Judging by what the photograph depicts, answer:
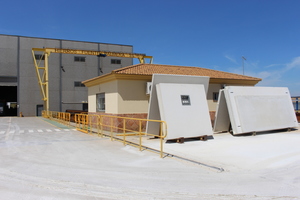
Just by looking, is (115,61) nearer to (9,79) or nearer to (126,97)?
(9,79)

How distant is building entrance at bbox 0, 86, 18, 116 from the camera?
47.4 metres

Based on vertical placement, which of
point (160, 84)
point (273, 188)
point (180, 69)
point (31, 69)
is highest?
point (31, 69)

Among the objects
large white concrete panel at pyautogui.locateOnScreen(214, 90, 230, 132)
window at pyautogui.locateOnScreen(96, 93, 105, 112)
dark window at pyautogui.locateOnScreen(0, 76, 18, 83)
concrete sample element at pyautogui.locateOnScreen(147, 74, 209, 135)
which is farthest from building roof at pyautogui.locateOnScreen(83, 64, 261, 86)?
dark window at pyautogui.locateOnScreen(0, 76, 18, 83)

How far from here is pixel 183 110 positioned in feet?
36.2

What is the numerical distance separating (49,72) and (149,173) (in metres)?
38.5

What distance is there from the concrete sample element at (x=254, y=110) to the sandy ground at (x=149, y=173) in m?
2.71

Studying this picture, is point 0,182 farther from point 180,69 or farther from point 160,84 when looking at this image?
point 180,69

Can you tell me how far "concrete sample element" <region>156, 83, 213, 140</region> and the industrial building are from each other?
1266 inches

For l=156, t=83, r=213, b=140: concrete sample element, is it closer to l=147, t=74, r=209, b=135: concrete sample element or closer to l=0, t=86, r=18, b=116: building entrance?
l=147, t=74, r=209, b=135: concrete sample element

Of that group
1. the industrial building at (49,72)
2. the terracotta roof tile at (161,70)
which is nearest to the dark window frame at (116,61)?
the industrial building at (49,72)

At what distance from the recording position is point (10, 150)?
31.2 feet

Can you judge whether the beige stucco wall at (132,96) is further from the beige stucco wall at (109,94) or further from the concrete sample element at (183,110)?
the concrete sample element at (183,110)

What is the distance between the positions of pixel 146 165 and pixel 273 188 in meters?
3.23

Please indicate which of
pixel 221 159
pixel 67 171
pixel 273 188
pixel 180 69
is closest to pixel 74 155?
pixel 67 171
